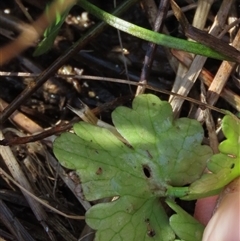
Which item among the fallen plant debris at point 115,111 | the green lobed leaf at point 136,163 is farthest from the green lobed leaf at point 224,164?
the green lobed leaf at point 136,163

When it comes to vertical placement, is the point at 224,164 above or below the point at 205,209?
above

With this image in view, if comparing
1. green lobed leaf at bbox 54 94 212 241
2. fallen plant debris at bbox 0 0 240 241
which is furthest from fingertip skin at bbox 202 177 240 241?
green lobed leaf at bbox 54 94 212 241

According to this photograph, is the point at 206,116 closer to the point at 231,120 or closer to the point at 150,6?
the point at 231,120

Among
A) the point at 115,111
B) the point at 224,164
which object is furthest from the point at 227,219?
the point at 115,111

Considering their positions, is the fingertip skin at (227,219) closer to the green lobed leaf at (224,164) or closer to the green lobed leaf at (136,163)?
the green lobed leaf at (224,164)

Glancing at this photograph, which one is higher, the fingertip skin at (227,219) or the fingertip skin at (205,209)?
the fingertip skin at (227,219)

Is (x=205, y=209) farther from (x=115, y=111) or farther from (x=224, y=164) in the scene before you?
(x=115, y=111)
